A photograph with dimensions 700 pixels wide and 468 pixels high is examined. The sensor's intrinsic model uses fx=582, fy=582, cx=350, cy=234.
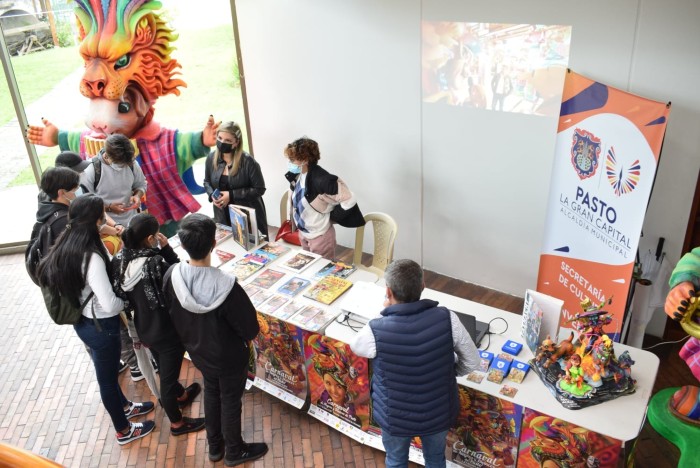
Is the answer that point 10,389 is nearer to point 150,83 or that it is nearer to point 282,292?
point 282,292

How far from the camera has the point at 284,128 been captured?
5555 mm

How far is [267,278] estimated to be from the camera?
3797 mm

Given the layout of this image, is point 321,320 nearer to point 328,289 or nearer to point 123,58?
point 328,289

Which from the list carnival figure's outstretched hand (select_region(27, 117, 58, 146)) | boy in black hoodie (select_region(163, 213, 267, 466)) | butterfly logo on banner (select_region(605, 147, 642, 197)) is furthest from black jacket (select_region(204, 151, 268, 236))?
butterfly logo on banner (select_region(605, 147, 642, 197))

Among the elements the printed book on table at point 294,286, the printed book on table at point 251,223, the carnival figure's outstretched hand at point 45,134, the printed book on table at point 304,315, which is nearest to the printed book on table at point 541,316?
the printed book on table at point 304,315

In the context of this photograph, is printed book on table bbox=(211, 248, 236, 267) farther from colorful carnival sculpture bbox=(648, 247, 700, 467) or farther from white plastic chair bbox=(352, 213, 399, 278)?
colorful carnival sculpture bbox=(648, 247, 700, 467)

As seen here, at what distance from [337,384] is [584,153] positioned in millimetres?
2009

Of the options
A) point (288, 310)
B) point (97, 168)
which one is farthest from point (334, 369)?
point (97, 168)

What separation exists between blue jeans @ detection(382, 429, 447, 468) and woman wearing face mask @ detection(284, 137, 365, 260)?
5.54 feet

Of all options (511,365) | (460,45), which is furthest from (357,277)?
(460,45)

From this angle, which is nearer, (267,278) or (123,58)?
(267,278)

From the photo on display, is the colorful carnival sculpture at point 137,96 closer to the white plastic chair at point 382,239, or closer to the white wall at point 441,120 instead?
the white wall at point 441,120

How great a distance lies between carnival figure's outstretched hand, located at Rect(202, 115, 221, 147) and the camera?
4.66 meters

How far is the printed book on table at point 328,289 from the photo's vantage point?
138 inches
